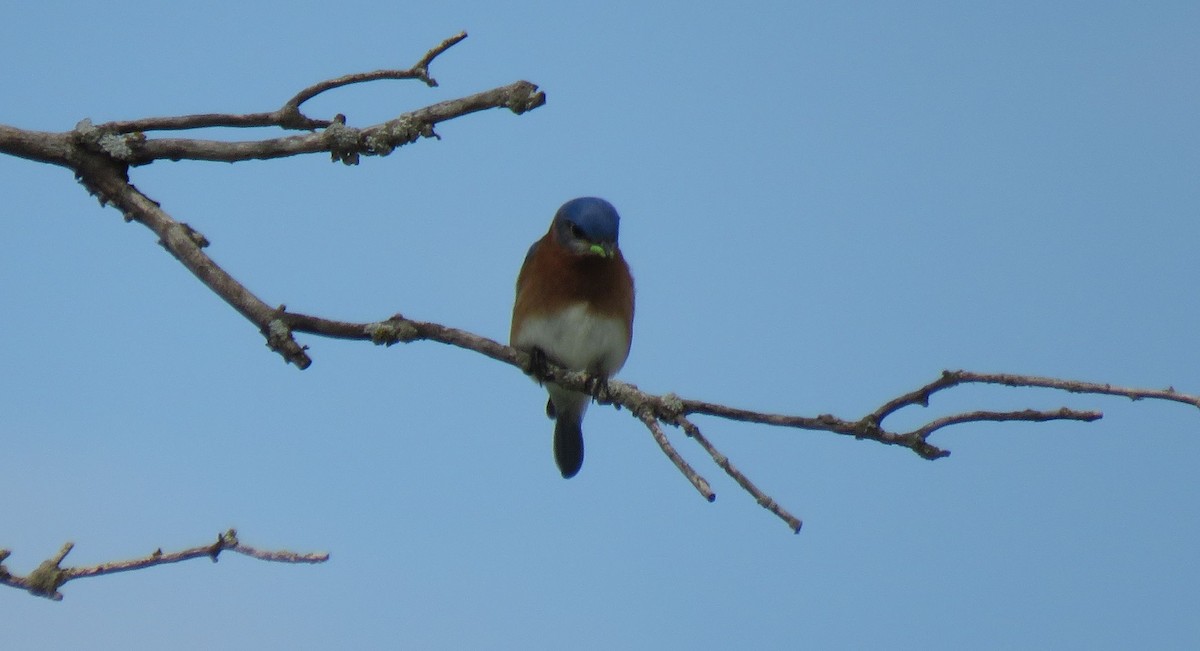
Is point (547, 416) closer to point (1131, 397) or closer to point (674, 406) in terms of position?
point (674, 406)

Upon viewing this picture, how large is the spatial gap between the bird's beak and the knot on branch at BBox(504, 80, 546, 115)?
2604 millimetres

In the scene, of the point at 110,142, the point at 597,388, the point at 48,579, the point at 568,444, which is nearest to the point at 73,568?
the point at 48,579

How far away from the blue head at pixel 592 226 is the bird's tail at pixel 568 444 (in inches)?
71.7

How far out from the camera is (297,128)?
4906 mm

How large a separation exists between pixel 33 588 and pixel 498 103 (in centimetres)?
202

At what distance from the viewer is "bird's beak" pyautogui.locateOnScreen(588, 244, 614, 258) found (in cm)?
718

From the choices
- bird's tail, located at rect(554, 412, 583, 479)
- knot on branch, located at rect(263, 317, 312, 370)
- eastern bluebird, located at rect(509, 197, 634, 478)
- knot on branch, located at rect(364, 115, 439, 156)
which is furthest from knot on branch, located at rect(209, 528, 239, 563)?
bird's tail, located at rect(554, 412, 583, 479)

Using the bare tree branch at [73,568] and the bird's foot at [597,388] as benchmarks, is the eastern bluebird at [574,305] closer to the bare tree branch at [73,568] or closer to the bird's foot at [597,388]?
the bird's foot at [597,388]

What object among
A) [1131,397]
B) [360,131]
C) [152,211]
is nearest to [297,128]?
[360,131]

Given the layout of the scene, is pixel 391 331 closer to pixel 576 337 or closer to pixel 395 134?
pixel 395 134

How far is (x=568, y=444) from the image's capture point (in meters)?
8.96

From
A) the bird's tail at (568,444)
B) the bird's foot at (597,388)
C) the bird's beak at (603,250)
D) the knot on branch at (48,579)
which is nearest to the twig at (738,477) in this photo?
the bird's foot at (597,388)

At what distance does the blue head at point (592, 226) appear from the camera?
720 cm

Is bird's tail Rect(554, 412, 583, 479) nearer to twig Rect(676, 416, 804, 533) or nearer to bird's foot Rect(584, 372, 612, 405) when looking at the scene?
bird's foot Rect(584, 372, 612, 405)
